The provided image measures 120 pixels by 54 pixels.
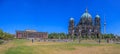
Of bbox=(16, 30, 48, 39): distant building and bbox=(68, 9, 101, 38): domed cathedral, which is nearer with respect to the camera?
bbox=(68, 9, 101, 38): domed cathedral

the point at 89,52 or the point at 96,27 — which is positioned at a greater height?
the point at 96,27

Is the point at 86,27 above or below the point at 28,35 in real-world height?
above

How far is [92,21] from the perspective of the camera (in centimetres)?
19012

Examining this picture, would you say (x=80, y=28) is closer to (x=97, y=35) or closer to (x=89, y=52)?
(x=97, y=35)

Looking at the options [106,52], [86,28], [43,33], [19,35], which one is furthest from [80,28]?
[106,52]

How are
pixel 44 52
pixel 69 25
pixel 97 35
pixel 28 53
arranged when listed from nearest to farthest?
pixel 28 53, pixel 44 52, pixel 97 35, pixel 69 25

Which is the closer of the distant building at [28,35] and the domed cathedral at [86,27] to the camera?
the domed cathedral at [86,27]

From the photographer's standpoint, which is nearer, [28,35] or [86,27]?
[86,27]

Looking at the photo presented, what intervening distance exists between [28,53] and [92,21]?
→ 153 metres

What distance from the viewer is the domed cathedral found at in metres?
182

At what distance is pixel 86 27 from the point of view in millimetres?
184000

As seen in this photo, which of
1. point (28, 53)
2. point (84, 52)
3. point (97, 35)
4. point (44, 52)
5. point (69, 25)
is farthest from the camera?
point (69, 25)

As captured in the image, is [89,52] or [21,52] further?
[89,52]

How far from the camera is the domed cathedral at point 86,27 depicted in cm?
18175
